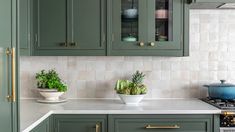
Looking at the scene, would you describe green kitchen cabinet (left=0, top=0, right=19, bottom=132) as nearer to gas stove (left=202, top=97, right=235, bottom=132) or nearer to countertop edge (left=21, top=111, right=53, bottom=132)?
countertop edge (left=21, top=111, right=53, bottom=132)

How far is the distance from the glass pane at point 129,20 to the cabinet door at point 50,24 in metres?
0.52

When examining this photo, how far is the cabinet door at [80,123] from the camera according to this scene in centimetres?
248

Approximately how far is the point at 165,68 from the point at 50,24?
1196 millimetres

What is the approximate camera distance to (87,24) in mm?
2787

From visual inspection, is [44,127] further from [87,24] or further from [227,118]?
[227,118]

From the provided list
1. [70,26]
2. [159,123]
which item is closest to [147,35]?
[70,26]

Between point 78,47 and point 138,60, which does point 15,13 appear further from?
point 138,60

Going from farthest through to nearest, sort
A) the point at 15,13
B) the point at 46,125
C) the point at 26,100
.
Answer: the point at 26,100, the point at 46,125, the point at 15,13

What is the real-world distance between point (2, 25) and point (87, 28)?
4.67ft

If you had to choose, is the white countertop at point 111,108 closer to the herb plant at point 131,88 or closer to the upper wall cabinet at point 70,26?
the herb plant at point 131,88

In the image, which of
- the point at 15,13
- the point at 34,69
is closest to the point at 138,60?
the point at 34,69

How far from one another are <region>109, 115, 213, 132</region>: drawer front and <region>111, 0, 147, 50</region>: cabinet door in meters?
0.66

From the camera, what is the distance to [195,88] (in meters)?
3.14

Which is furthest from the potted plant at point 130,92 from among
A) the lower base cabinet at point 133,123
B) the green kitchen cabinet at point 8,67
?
the green kitchen cabinet at point 8,67
